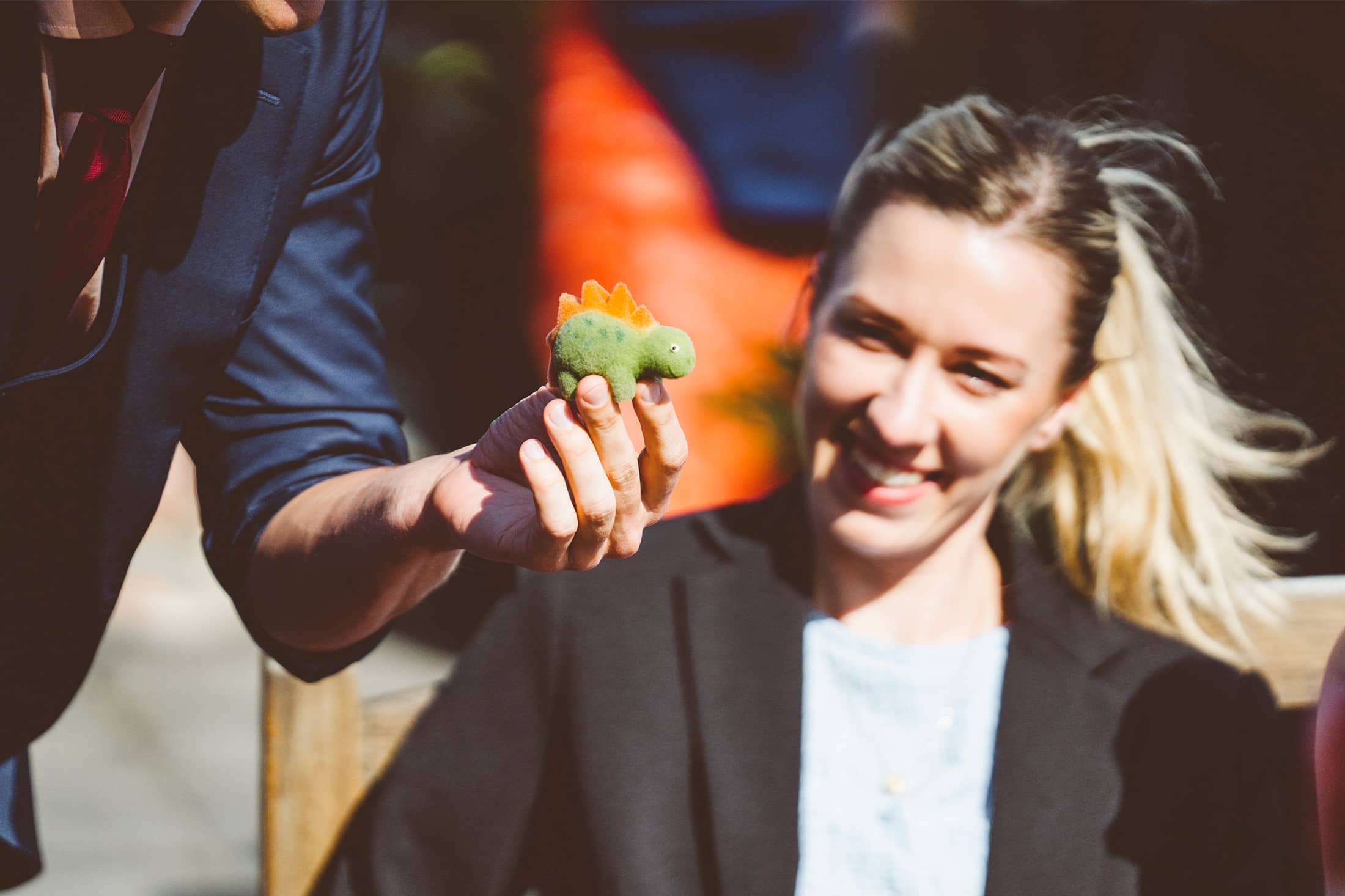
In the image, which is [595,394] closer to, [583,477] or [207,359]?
[583,477]

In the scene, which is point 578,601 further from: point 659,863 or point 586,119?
point 586,119

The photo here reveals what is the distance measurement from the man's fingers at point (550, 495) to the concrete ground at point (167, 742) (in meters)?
2.41

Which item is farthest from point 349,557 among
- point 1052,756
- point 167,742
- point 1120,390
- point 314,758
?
point 167,742

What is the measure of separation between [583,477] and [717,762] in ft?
2.45

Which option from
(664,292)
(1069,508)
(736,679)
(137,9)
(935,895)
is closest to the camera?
(137,9)

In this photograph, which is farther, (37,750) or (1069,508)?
(37,750)

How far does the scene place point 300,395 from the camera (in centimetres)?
120

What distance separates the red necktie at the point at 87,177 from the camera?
923 millimetres

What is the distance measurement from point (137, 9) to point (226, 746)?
10.2 ft

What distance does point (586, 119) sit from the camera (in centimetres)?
261

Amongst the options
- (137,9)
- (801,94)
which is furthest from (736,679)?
(801,94)

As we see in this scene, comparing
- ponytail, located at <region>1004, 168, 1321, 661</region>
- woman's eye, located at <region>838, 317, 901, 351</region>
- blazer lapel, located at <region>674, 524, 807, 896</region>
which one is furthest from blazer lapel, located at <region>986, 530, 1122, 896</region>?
woman's eye, located at <region>838, 317, 901, 351</region>

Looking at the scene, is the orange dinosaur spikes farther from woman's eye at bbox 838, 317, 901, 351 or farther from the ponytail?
the ponytail

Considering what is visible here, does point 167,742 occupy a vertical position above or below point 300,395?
below
